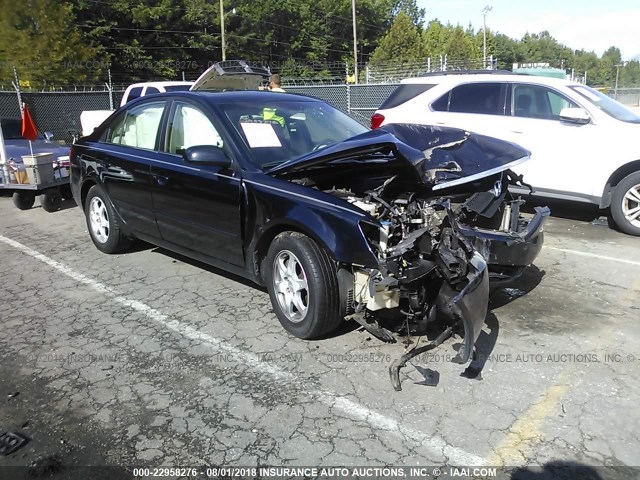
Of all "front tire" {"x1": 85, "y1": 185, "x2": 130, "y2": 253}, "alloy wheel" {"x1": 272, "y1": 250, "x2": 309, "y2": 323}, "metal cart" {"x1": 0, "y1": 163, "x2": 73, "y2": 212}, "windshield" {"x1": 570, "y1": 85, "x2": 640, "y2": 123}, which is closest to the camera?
"alloy wheel" {"x1": 272, "y1": 250, "x2": 309, "y2": 323}

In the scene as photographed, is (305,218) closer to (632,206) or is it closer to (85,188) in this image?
(85,188)

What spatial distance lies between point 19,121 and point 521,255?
35.6 ft

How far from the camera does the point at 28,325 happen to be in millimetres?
4316

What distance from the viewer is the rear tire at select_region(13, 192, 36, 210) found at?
868cm

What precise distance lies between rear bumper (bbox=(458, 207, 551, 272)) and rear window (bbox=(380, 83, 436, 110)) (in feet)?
14.0

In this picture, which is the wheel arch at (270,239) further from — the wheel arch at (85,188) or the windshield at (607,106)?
the windshield at (607,106)

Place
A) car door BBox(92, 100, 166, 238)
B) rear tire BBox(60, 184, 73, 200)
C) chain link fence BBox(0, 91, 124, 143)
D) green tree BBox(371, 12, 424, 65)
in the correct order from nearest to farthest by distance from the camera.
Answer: car door BBox(92, 100, 166, 238) < rear tire BBox(60, 184, 73, 200) < chain link fence BBox(0, 91, 124, 143) < green tree BBox(371, 12, 424, 65)

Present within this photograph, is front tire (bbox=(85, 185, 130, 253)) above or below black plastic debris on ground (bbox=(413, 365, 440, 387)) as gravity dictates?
above

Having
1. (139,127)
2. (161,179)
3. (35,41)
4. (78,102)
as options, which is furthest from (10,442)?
(78,102)

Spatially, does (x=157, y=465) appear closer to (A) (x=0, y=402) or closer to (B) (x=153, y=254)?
(A) (x=0, y=402)

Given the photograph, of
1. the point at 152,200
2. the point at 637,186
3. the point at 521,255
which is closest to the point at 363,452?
the point at 521,255

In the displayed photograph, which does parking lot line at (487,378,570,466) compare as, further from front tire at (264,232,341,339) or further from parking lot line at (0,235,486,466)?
front tire at (264,232,341,339)

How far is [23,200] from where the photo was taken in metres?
8.76

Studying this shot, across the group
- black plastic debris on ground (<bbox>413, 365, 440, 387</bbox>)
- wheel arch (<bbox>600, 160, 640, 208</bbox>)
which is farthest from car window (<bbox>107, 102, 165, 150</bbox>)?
wheel arch (<bbox>600, 160, 640, 208</bbox>)
